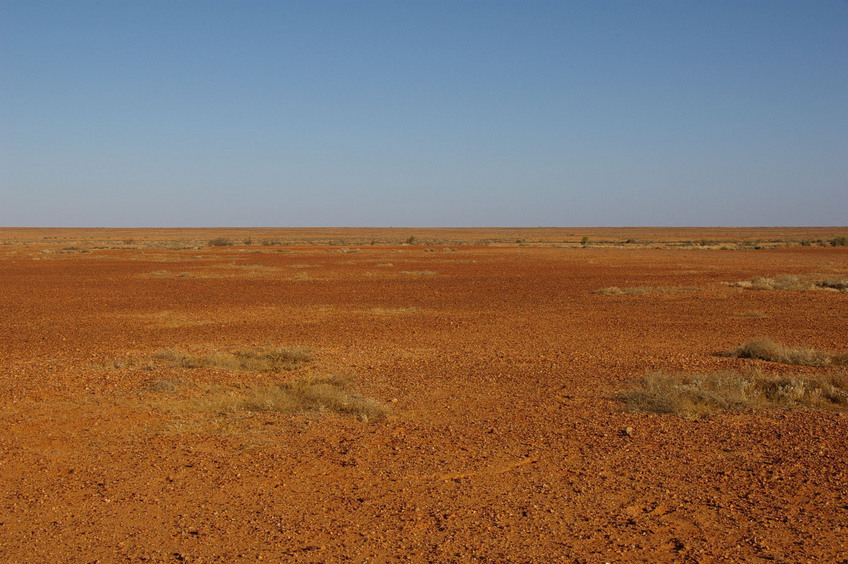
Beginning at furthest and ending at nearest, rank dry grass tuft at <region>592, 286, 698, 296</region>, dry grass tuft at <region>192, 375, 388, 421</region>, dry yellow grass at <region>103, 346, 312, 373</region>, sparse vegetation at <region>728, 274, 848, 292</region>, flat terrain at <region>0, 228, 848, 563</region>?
sparse vegetation at <region>728, 274, 848, 292</region> → dry grass tuft at <region>592, 286, 698, 296</region> → dry yellow grass at <region>103, 346, 312, 373</region> → dry grass tuft at <region>192, 375, 388, 421</region> → flat terrain at <region>0, 228, 848, 563</region>

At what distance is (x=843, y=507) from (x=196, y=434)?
239 inches

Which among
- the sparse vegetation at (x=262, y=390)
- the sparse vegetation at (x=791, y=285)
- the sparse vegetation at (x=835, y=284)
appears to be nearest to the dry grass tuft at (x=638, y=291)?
the sparse vegetation at (x=791, y=285)

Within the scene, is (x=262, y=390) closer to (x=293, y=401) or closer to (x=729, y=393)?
(x=293, y=401)

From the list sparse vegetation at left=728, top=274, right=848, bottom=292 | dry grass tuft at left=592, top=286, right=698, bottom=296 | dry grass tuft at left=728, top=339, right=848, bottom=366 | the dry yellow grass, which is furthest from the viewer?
sparse vegetation at left=728, top=274, right=848, bottom=292

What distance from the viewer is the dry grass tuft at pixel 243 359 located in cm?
1087

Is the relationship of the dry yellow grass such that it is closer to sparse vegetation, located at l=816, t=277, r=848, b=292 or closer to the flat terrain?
the flat terrain

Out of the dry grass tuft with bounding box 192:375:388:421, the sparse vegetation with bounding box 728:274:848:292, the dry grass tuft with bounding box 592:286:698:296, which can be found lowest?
the dry grass tuft with bounding box 192:375:388:421

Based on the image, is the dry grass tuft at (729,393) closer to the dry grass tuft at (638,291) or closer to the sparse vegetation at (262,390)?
the sparse vegetation at (262,390)

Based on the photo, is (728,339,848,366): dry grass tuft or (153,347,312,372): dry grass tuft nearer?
(153,347,312,372): dry grass tuft

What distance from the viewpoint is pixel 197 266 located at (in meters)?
40.4

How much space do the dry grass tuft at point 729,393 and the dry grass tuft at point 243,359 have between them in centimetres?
531

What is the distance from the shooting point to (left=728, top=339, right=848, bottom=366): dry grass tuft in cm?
1103

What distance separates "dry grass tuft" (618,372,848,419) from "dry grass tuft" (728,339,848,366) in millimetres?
1542

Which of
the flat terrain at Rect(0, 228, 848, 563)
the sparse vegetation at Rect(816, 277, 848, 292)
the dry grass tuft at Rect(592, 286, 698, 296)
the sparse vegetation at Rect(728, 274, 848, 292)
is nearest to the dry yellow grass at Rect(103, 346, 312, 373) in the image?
the flat terrain at Rect(0, 228, 848, 563)
